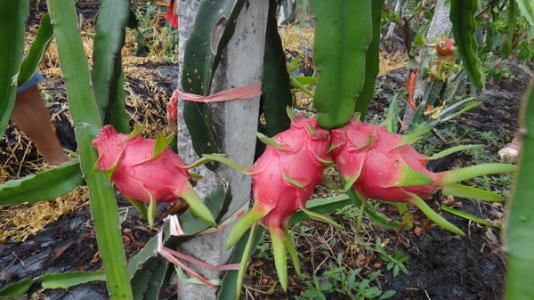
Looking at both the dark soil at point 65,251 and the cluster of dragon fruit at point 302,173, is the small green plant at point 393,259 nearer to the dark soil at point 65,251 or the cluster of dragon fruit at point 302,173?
the dark soil at point 65,251

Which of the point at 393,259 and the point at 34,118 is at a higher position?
the point at 34,118

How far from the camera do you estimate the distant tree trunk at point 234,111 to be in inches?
19.8

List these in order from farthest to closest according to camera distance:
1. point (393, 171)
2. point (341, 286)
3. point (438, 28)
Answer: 1. point (438, 28)
2. point (341, 286)
3. point (393, 171)

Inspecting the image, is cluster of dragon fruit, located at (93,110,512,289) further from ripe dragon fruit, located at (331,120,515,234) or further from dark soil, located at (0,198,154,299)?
dark soil, located at (0,198,154,299)

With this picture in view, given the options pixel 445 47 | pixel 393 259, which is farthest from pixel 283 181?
pixel 445 47


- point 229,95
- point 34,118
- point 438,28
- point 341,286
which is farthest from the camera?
point 438,28

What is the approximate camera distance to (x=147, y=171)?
43 centimetres

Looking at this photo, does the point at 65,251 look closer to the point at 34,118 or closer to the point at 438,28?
the point at 34,118

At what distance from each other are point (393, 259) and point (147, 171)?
2.83 feet

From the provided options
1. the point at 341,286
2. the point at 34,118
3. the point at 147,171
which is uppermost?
the point at 147,171

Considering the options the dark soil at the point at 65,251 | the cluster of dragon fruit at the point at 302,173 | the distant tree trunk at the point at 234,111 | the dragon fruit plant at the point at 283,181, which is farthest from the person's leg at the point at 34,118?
the dragon fruit plant at the point at 283,181

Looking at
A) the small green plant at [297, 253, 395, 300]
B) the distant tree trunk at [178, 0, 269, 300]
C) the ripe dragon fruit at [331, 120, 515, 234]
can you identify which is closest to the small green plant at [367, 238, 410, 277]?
the small green plant at [297, 253, 395, 300]

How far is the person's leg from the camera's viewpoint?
1.23 m

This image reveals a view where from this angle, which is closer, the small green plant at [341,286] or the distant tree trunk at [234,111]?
the distant tree trunk at [234,111]
